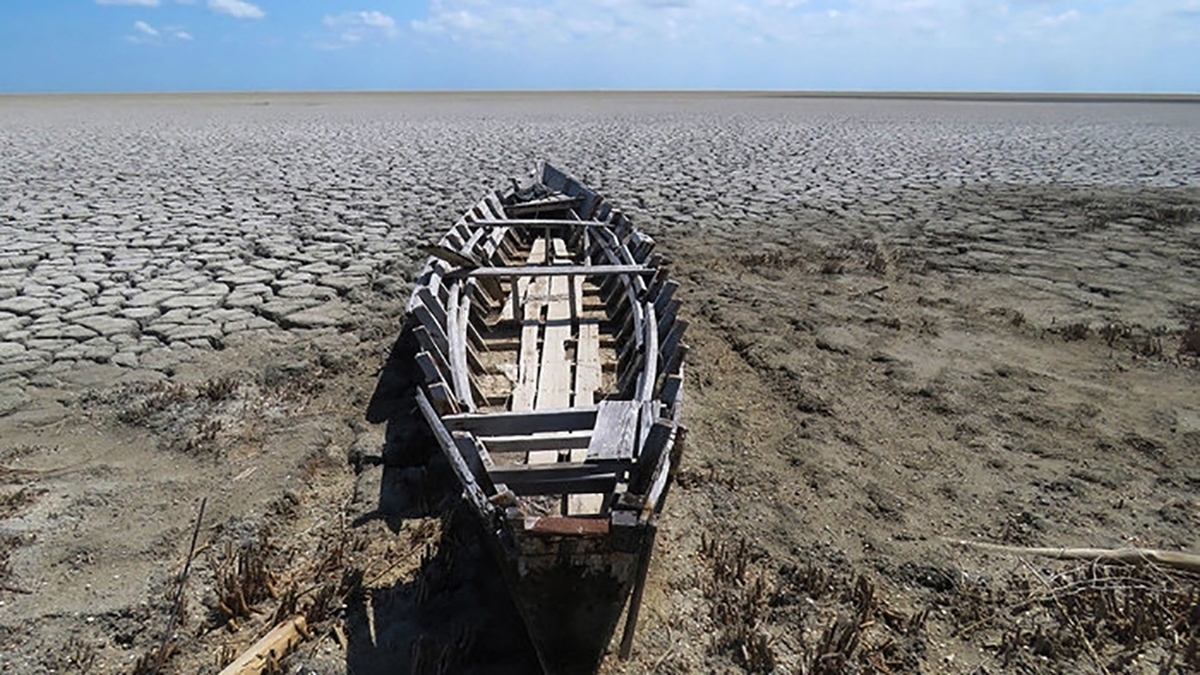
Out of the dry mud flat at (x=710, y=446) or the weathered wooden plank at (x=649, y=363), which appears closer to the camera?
the dry mud flat at (x=710, y=446)

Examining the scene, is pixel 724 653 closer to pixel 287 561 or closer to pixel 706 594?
pixel 706 594

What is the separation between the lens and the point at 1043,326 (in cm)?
793

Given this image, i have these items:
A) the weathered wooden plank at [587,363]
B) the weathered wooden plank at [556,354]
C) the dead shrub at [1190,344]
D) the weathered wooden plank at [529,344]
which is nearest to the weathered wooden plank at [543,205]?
the weathered wooden plank at [529,344]

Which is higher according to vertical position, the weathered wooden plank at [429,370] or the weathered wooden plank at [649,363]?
the weathered wooden plank at [429,370]

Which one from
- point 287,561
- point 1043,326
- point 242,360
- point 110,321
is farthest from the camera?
point 1043,326

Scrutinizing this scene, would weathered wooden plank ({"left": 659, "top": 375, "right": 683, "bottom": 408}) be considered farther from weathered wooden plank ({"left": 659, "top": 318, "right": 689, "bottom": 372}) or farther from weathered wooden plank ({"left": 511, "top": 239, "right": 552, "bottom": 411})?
weathered wooden plank ({"left": 511, "top": 239, "right": 552, "bottom": 411})

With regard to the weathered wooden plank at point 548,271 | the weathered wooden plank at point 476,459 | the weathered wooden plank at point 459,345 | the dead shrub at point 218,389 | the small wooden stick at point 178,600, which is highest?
the weathered wooden plank at point 548,271

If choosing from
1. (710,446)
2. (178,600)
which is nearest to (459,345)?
(710,446)

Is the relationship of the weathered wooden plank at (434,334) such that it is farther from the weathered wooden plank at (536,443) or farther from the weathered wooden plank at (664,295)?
the weathered wooden plank at (664,295)

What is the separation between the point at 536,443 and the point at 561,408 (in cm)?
32

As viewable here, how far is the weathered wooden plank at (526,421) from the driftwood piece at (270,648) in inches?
45.5

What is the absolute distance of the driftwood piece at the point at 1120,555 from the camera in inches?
160

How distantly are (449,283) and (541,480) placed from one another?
3.74m

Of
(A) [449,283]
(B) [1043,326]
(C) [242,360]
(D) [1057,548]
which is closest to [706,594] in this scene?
(D) [1057,548]
